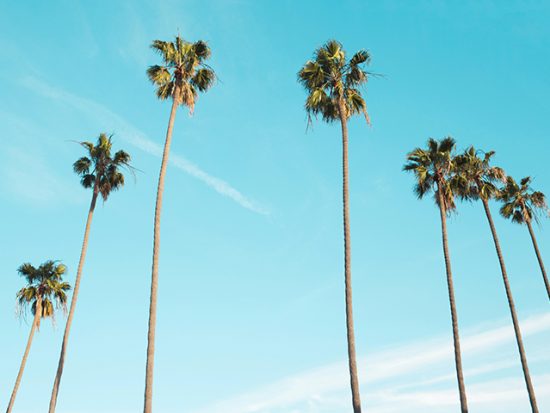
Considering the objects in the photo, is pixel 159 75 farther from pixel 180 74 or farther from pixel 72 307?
pixel 72 307

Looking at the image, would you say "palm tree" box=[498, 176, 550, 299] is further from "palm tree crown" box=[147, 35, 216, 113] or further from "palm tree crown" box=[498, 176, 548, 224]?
"palm tree crown" box=[147, 35, 216, 113]

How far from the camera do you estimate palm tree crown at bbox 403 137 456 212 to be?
37.2 meters

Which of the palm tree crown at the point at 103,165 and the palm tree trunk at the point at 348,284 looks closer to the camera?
the palm tree trunk at the point at 348,284

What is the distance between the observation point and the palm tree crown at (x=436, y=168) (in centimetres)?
3725

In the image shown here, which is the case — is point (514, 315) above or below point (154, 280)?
above

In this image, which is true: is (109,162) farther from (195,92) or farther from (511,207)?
(511,207)

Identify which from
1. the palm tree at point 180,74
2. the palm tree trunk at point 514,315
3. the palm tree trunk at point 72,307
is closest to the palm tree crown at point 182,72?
the palm tree at point 180,74

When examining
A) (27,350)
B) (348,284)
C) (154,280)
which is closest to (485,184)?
(348,284)

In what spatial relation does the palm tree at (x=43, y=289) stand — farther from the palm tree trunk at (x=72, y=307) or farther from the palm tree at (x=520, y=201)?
the palm tree at (x=520, y=201)

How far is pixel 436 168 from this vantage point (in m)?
37.6

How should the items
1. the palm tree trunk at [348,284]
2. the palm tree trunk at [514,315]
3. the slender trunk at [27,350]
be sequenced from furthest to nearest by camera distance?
the slender trunk at [27,350]
the palm tree trunk at [514,315]
the palm tree trunk at [348,284]

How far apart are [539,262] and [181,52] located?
112 feet

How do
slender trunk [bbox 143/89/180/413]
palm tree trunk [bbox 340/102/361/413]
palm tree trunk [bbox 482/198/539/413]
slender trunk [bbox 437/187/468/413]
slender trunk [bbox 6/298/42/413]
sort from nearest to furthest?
slender trunk [bbox 143/89/180/413], palm tree trunk [bbox 340/102/361/413], slender trunk [bbox 437/187/468/413], palm tree trunk [bbox 482/198/539/413], slender trunk [bbox 6/298/42/413]

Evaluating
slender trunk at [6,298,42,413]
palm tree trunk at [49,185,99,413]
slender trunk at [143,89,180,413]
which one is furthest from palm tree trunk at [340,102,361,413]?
slender trunk at [6,298,42,413]
